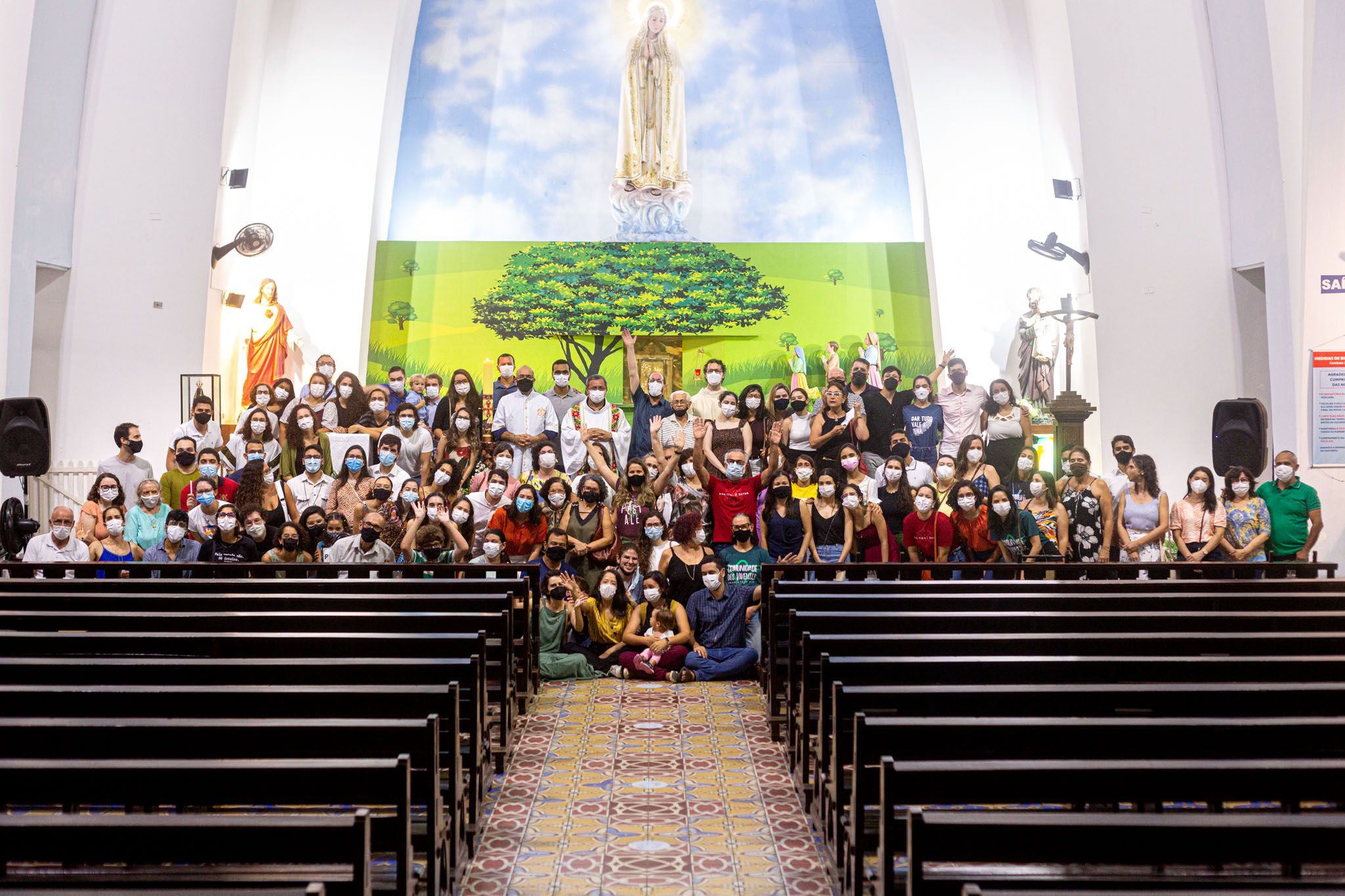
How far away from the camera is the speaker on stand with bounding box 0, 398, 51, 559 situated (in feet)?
31.3

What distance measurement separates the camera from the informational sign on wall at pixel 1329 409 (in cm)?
955

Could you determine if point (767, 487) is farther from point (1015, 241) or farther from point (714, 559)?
point (1015, 241)

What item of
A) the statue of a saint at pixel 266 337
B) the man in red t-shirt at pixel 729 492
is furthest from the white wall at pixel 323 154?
the man in red t-shirt at pixel 729 492

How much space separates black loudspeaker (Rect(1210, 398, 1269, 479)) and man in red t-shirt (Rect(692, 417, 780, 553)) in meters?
4.13

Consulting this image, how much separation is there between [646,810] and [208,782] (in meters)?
2.49

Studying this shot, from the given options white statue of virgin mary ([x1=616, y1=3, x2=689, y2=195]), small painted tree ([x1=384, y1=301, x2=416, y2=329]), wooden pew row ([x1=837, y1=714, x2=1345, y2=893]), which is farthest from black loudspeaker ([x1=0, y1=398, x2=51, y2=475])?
white statue of virgin mary ([x1=616, y1=3, x2=689, y2=195])

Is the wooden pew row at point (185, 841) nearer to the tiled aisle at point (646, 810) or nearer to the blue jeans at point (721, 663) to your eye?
the tiled aisle at point (646, 810)

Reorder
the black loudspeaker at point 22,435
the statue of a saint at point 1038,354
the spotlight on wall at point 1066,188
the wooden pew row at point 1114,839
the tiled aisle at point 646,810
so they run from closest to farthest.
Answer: the wooden pew row at point 1114,839 → the tiled aisle at point 646,810 → the black loudspeaker at point 22,435 → the spotlight on wall at point 1066,188 → the statue of a saint at point 1038,354

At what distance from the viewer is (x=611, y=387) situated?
15.8 m

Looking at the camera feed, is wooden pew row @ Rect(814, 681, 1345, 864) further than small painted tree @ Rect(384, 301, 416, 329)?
No

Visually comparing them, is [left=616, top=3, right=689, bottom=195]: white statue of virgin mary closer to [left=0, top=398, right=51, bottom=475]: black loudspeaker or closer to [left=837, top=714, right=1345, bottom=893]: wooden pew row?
[left=0, top=398, right=51, bottom=475]: black loudspeaker

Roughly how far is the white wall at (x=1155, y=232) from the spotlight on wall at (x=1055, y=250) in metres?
0.68

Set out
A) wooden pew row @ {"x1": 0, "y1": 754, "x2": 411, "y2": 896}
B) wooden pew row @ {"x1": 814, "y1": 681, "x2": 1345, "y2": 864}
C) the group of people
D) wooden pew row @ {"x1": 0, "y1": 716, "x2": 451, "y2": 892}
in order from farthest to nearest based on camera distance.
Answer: the group of people → wooden pew row @ {"x1": 814, "y1": 681, "x2": 1345, "y2": 864} → wooden pew row @ {"x1": 0, "y1": 716, "x2": 451, "y2": 892} → wooden pew row @ {"x1": 0, "y1": 754, "x2": 411, "y2": 896}

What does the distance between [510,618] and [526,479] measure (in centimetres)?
319
